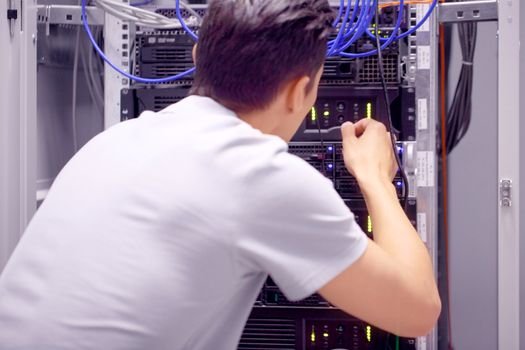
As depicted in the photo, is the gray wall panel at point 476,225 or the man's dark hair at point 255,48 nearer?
the man's dark hair at point 255,48

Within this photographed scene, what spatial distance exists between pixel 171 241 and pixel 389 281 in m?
0.32

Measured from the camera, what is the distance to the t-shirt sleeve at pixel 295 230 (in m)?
0.84

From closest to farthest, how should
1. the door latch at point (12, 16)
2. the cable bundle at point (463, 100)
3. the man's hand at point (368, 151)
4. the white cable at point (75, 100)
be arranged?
the man's hand at point (368, 151) → the door latch at point (12, 16) → the white cable at point (75, 100) → the cable bundle at point (463, 100)

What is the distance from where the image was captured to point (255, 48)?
934mm

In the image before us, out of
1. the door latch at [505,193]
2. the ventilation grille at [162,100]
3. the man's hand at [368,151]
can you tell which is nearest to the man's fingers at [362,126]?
the man's hand at [368,151]

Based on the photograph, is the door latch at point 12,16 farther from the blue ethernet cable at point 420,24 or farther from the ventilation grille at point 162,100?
the blue ethernet cable at point 420,24

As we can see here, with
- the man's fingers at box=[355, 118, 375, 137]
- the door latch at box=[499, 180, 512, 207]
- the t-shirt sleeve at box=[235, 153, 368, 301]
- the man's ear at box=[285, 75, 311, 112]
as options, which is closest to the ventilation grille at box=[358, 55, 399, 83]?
the man's fingers at box=[355, 118, 375, 137]

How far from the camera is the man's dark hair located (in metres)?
0.94

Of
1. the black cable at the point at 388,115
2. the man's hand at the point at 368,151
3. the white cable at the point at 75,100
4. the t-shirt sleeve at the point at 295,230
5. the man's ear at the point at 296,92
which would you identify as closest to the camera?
the t-shirt sleeve at the point at 295,230

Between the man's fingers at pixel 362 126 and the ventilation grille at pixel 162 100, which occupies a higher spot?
the ventilation grille at pixel 162 100

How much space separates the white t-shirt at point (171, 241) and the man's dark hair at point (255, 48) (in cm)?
8

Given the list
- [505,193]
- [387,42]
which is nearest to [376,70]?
[387,42]

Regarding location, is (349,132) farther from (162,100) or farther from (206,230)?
(206,230)

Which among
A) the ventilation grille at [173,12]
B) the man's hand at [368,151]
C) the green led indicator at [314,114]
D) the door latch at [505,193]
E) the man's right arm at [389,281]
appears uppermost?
the ventilation grille at [173,12]
